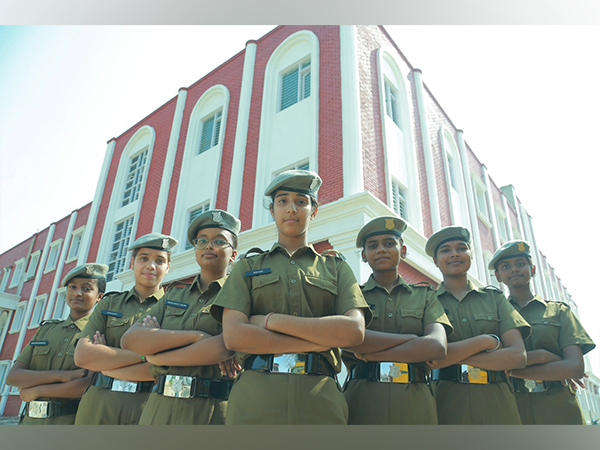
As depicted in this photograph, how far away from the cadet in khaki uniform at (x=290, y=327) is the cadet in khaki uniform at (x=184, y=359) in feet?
0.86

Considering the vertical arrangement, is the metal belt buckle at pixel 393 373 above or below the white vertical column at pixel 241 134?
below

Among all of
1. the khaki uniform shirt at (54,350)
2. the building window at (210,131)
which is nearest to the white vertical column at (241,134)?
the building window at (210,131)

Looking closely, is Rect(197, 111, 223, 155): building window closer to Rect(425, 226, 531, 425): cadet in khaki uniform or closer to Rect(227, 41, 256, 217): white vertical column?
Rect(227, 41, 256, 217): white vertical column

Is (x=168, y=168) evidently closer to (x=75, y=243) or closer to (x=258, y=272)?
(x=75, y=243)

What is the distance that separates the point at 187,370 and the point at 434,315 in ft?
4.88

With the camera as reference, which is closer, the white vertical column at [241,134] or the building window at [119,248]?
the white vertical column at [241,134]

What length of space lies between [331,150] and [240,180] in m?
2.70

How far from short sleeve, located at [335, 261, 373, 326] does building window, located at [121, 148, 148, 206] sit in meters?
12.8

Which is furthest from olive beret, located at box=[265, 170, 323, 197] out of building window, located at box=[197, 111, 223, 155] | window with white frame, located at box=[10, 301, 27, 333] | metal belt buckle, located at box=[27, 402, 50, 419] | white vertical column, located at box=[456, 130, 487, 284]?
window with white frame, located at box=[10, 301, 27, 333]

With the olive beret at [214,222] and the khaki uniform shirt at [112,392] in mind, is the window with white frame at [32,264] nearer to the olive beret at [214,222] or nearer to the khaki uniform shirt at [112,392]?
the khaki uniform shirt at [112,392]

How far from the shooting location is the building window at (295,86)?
31.8ft
